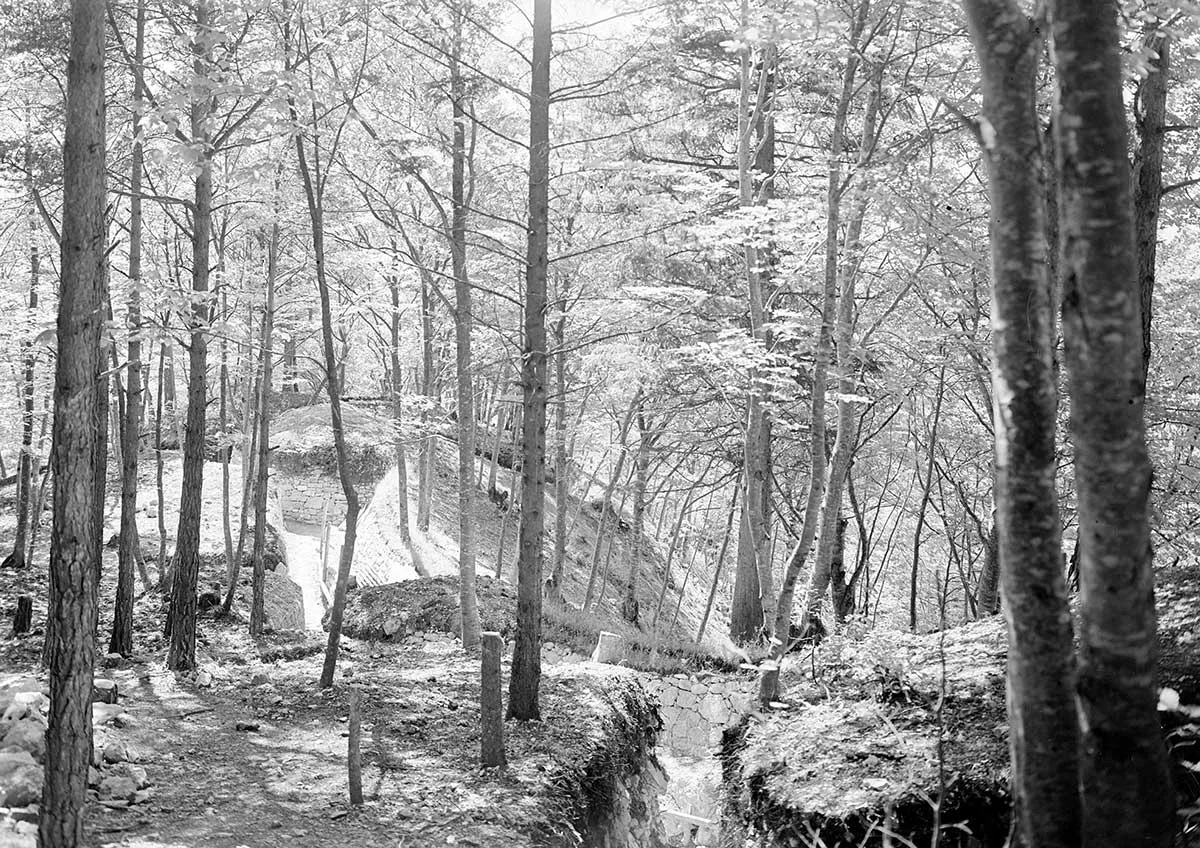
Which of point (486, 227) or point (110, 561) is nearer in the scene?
point (486, 227)

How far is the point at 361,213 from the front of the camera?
13.1 meters

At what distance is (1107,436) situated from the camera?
2639mm

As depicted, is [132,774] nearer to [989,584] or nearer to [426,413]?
[989,584]

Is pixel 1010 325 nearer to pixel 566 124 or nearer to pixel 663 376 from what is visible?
pixel 566 124

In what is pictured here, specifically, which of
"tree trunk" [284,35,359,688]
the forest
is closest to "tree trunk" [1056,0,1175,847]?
the forest

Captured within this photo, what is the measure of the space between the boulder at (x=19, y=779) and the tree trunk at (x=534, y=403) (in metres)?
3.63

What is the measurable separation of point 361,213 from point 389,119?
3.59 m

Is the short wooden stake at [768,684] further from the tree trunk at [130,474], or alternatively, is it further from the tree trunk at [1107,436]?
the tree trunk at [130,474]

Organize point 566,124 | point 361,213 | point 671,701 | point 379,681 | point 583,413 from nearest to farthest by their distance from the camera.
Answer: point 566,124 < point 379,681 < point 671,701 < point 361,213 < point 583,413

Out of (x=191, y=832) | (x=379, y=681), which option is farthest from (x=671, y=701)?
(x=191, y=832)

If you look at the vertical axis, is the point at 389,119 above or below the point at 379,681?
above

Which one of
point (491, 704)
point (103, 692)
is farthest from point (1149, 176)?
point (103, 692)

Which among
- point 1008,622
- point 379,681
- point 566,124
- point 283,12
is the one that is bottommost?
point 379,681

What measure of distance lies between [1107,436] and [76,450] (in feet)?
15.1
